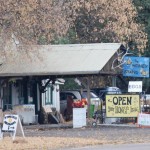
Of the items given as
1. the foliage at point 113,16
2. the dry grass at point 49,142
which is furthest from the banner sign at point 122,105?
the dry grass at point 49,142

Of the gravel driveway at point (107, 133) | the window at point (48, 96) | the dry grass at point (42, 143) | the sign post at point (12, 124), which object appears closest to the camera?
the dry grass at point (42, 143)

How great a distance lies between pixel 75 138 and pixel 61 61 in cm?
1071

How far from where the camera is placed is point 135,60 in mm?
38812

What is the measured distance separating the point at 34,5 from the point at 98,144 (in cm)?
774

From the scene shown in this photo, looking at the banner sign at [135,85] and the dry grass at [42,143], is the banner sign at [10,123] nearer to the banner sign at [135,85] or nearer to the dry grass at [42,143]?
the dry grass at [42,143]

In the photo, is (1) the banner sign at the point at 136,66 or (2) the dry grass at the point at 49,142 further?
(1) the banner sign at the point at 136,66

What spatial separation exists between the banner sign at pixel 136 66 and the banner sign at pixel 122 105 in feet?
9.00

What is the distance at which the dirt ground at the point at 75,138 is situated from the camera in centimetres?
2538

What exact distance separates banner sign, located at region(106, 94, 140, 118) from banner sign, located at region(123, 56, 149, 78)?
2743 millimetres

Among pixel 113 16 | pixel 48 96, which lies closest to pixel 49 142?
pixel 113 16

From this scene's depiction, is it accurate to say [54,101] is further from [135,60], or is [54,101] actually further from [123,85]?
[123,85]

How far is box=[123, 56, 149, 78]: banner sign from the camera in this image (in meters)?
38.7

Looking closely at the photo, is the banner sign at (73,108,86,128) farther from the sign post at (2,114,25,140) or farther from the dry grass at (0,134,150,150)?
the sign post at (2,114,25,140)

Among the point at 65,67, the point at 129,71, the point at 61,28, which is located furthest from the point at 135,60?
the point at 61,28
